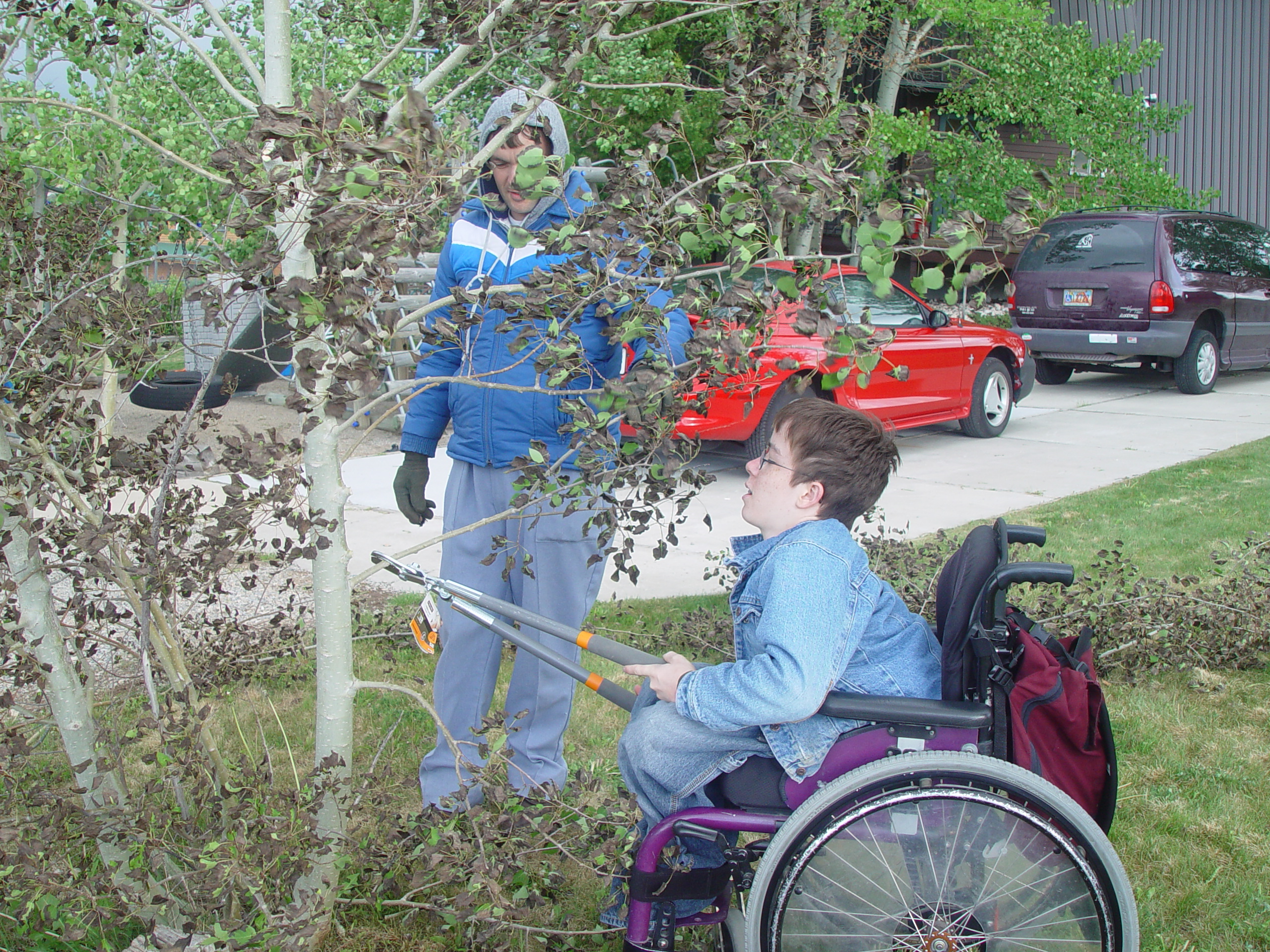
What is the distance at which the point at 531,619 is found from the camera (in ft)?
7.93

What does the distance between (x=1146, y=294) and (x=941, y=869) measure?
1071 cm

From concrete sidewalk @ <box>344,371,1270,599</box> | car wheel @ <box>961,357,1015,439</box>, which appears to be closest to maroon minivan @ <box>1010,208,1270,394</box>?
concrete sidewalk @ <box>344,371,1270,599</box>

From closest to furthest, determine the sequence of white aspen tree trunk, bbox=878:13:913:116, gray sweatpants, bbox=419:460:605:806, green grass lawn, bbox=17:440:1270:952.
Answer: green grass lawn, bbox=17:440:1270:952 < gray sweatpants, bbox=419:460:605:806 < white aspen tree trunk, bbox=878:13:913:116

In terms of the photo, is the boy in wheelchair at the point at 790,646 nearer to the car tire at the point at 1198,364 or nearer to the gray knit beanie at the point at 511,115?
the gray knit beanie at the point at 511,115

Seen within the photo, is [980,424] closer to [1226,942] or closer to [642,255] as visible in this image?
[1226,942]

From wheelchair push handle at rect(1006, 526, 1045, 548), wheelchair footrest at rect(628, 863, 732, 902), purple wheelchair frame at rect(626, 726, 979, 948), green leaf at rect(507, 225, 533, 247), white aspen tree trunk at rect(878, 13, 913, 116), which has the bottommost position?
wheelchair footrest at rect(628, 863, 732, 902)

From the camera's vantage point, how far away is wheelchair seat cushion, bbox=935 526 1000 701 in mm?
2160

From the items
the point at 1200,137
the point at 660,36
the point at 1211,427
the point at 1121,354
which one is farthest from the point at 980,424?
the point at 1200,137

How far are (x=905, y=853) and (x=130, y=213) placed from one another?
11.1 feet

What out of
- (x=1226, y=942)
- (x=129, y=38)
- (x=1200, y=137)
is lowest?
(x=1226, y=942)

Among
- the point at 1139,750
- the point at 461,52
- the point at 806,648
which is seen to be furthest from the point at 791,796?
the point at 1139,750

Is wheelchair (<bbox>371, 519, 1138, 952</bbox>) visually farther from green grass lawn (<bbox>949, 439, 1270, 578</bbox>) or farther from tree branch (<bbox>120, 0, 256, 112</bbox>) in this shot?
green grass lawn (<bbox>949, 439, 1270, 578</bbox>)

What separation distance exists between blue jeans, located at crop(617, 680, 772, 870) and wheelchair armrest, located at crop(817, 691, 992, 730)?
0.21 metres

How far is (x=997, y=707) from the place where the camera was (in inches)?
83.5
